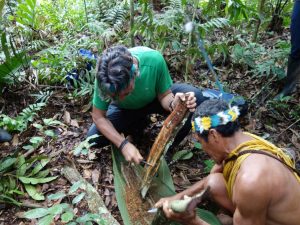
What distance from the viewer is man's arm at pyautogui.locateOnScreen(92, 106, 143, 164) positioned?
9.77 ft

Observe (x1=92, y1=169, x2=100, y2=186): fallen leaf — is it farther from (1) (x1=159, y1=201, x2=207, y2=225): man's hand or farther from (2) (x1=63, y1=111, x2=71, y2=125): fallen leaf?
(1) (x1=159, y1=201, x2=207, y2=225): man's hand

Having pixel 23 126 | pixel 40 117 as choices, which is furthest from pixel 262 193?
pixel 40 117

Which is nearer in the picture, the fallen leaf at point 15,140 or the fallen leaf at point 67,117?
the fallen leaf at point 15,140

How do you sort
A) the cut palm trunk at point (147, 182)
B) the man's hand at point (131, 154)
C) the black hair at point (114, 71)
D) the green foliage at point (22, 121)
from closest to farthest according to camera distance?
the black hair at point (114, 71)
the cut palm trunk at point (147, 182)
the man's hand at point (131, 154)
the green foliage at point (22, 121)

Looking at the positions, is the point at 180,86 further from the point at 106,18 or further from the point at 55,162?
the point at 106,18

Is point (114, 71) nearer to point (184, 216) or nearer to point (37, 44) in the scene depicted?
point (184, 216)

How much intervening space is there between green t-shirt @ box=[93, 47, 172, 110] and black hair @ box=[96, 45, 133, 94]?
1.29 feet

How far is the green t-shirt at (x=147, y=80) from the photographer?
10.5ft

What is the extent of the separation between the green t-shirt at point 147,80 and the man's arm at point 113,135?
0.10m

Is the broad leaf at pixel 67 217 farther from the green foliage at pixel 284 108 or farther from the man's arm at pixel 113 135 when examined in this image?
the green foliage at pixel 284 108

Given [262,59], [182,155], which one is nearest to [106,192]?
[182,155]

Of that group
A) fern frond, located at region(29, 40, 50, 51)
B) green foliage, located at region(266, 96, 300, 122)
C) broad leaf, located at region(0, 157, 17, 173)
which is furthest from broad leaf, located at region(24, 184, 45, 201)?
green foliage, located at region(266, 96, 300, 122)

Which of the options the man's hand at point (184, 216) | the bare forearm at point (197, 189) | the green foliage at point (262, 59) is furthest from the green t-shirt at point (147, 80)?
the green foliage at point (262, 59)

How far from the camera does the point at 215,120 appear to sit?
2174 millimetres
